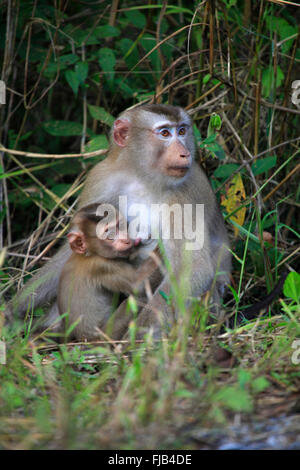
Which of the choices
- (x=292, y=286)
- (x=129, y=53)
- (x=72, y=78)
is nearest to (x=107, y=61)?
(x=129, y=53)

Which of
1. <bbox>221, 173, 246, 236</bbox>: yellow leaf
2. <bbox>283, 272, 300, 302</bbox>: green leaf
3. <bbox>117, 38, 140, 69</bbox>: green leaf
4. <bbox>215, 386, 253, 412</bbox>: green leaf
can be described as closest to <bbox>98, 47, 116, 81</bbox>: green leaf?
<bbox>117, 38, 140, 69</bbox>: green leaf

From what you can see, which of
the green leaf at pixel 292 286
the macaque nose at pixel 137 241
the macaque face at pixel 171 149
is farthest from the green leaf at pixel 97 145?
the green leaf at pixel 292 286

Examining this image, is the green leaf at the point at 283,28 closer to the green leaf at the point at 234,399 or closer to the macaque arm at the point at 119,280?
the macaque arm at the point at 119,280

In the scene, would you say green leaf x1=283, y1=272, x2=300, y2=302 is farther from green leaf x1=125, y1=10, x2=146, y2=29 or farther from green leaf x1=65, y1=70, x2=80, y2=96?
green leaf x1=125, y1=10, x2=146, y2=29

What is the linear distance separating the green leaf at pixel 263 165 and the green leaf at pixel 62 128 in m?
1.67

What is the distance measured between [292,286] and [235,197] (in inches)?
43.0

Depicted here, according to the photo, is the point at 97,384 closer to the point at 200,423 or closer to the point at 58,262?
the point at 200,423

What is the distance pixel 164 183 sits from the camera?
4109 millimetres

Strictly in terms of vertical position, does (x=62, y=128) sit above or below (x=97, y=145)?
above

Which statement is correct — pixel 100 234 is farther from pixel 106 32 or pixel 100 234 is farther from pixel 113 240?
pixel 106 32

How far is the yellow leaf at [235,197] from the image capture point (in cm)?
475

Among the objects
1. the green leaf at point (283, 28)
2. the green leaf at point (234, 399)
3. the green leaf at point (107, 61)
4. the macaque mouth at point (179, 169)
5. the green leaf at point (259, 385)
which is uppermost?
the green leaf at point (283, 28)

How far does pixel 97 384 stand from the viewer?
8.66 feet

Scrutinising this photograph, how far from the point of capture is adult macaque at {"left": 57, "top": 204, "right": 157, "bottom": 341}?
397cm
